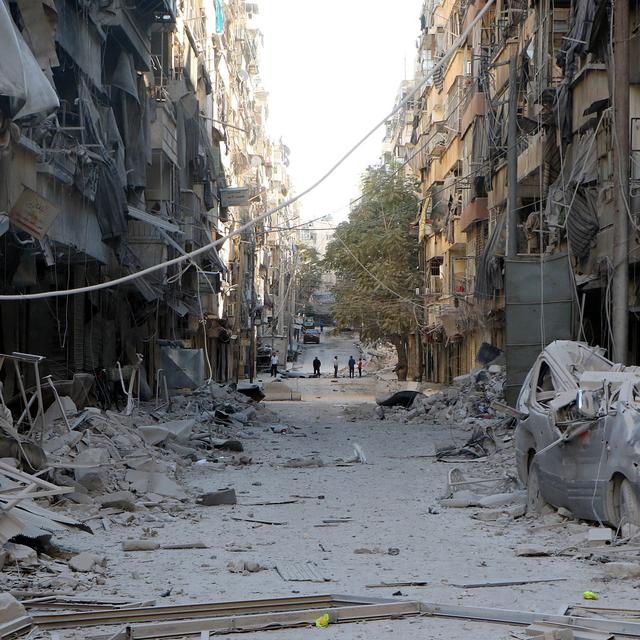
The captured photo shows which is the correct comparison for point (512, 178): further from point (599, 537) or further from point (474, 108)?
point (474, 108)

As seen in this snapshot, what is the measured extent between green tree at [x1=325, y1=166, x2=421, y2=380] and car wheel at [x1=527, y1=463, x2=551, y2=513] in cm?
4681

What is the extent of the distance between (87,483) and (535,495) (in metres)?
5.39

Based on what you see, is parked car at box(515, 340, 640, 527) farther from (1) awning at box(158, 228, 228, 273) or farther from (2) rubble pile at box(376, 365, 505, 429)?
(2) rubble pile at box(376, 365, 505, 429)

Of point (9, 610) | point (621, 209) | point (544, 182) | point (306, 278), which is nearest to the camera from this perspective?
point (9, 610)

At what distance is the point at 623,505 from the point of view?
Result: 9.86m

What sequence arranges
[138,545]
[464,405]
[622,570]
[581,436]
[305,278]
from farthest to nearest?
[305,278] → [464,405] → [581,436] → [138,545] → [622,570]

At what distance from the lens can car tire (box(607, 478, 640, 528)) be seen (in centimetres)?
962

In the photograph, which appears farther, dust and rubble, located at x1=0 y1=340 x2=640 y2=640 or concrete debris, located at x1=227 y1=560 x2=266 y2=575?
concrete debris, located at x1=227 y1=560 x2=266 y2=575

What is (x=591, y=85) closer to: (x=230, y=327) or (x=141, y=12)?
(x=141, y=12)

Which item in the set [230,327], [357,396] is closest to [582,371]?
[357,396]

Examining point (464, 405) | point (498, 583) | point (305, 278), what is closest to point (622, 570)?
point (498, 583)

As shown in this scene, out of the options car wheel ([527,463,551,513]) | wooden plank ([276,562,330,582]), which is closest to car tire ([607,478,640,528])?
car wheel ([527,463,551,513])

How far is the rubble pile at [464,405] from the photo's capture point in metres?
30.6

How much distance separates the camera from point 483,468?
1881 centimetres
